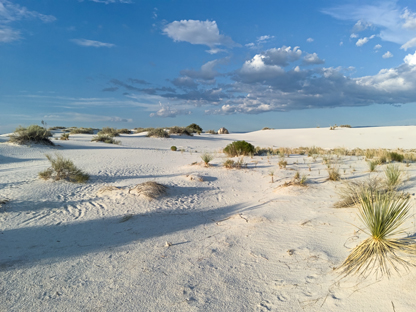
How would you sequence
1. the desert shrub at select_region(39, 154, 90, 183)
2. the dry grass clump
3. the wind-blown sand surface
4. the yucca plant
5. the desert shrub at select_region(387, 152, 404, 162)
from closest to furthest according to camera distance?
the wind-blown sand surface, the yucca plant, the dry grass clump, the desert shrub at select_region(39, 154, 90, 183), the desert shrub at select_region(387, 152, 404, 162)

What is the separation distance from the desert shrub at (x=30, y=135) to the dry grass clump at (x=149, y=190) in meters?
9.64

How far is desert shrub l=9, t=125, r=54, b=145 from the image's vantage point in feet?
42.3

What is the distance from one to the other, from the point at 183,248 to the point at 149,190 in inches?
111

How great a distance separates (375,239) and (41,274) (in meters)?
4.24

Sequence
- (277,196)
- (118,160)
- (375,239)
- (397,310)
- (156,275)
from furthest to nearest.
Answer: (118,160) < (277,196) < (156,275) < (375,239) < (397,310)

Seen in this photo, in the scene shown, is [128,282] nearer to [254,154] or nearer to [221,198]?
[221,198]

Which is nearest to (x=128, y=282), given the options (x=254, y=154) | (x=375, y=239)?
(x=375, y=239)

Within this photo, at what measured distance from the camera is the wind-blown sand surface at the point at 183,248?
2801 millimetres

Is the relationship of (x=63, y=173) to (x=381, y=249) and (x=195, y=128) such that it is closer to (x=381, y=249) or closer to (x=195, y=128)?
(x=381, y=249)

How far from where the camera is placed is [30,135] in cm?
1338

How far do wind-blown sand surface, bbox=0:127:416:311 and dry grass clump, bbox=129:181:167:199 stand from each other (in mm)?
225

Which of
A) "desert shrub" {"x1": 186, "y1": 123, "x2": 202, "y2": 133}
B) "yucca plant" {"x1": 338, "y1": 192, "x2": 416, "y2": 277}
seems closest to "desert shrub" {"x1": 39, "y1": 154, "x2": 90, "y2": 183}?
"yucca plant" {"x1": 338, "y1": 192, "x2": 416, "y2": 277}

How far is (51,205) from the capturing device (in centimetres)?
588

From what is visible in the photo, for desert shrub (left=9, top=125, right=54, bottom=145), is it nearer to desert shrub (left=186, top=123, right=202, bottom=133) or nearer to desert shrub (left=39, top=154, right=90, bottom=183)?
desert shrub (left=39, top=154, right=90, bottom=183)
